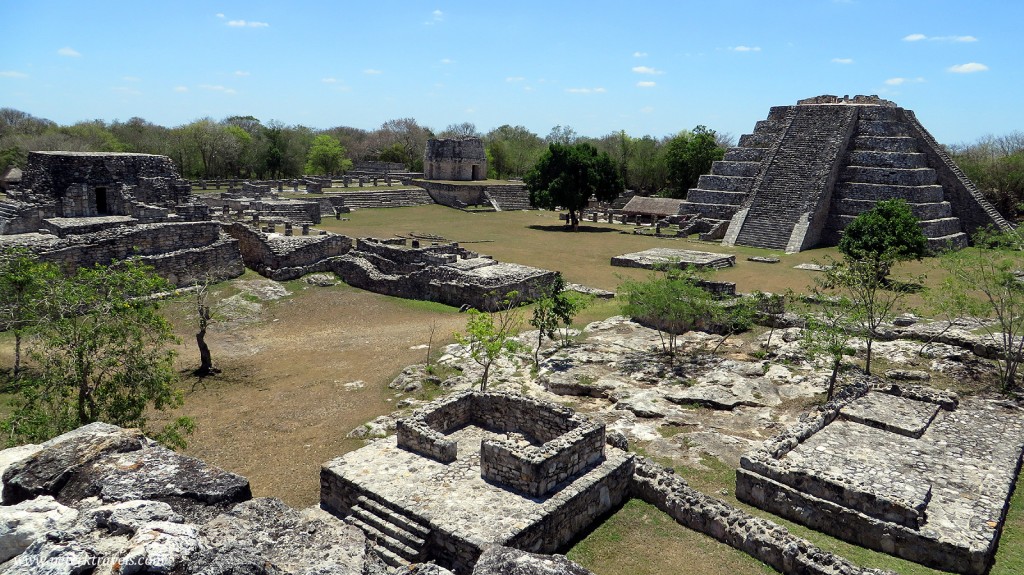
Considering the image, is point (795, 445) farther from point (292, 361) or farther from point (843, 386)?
point (292, 361)

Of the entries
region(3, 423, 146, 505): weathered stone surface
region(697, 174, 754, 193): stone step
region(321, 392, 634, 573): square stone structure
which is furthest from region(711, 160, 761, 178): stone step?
region(3, 423, 146, 505): weathered stone surface

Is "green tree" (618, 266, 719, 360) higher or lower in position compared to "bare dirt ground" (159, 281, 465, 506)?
higher

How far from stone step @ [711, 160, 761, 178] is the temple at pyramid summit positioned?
79 mm

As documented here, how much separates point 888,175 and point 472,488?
3817 centimetres

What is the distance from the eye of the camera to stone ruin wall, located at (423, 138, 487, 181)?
63.6 meters

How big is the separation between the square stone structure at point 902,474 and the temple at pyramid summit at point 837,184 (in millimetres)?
24444

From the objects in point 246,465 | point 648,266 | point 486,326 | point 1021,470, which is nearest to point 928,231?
point 648,266

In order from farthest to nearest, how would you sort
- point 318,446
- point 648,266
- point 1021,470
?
point 648,266, point 318,446, point 1021,470

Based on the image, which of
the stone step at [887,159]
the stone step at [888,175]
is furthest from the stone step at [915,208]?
the stone step at [887,159]

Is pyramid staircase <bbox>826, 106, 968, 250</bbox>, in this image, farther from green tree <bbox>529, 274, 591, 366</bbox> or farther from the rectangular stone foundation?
the rectangular stone foundation

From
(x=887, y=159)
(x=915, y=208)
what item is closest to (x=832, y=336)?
(x=915, y=208)

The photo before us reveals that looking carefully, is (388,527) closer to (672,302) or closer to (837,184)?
(672,302)

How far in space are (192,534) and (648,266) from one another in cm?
2832

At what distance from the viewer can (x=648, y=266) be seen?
104ft
